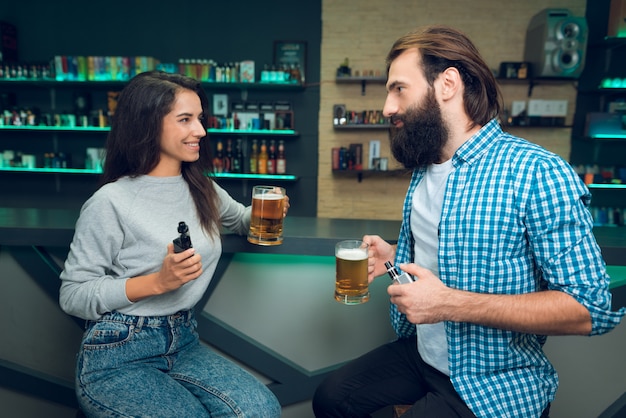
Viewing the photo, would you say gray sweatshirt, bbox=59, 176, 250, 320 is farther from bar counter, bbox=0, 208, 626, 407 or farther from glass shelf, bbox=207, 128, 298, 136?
glass shelf, bbox=207, 128, 298, 136

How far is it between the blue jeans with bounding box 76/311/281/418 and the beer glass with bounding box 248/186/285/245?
0.37 m

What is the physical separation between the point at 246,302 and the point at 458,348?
3.22 feet

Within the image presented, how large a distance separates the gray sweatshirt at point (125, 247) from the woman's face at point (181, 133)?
61mm

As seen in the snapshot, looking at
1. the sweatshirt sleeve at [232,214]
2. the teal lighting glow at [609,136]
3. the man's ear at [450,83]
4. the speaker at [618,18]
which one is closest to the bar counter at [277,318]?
the sweatshirt sleeve at [232,214]

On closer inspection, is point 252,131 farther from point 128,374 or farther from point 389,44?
point 128,374

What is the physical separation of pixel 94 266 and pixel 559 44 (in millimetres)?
4864

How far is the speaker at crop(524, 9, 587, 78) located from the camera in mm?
Result: 4590

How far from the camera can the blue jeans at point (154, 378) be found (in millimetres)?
1268

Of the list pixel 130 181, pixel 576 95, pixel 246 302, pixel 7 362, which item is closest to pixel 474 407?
pixel 246 302

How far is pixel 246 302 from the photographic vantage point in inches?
77.9

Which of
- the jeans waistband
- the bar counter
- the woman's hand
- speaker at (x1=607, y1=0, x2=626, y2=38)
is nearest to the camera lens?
the woman's hand

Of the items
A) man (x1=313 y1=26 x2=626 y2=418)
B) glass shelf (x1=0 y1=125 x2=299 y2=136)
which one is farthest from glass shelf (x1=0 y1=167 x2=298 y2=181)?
man (x1=313 y1=26 x2=626 y2=418)

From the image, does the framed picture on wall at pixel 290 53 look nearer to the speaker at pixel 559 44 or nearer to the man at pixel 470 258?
the speaker at pixel 559 44

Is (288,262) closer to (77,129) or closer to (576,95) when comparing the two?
(77,129)
